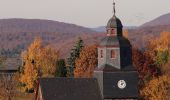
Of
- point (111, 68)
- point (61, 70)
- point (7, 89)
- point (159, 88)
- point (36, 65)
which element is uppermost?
point (111, 68)

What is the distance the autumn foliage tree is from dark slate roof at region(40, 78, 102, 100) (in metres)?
31.8

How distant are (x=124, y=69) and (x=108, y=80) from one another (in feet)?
6.54

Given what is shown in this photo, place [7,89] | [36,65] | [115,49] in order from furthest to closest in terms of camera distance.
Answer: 1. [36,65]
2. [7,89]
3. [115,49]

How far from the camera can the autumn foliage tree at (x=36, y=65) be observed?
88438 mm

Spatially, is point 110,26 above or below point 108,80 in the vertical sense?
above

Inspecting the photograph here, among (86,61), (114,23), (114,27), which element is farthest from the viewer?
(86,61)

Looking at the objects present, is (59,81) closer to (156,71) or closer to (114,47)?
(114,47)

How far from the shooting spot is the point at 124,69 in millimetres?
56688

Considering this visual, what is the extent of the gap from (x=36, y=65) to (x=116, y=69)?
120 feet

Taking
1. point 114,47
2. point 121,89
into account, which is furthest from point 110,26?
point 121,89

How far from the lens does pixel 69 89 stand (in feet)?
185

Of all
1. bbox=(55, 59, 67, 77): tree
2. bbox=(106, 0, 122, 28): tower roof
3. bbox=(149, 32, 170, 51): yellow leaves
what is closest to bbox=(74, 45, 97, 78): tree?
bbox=(55, 59, 67, 77): tree

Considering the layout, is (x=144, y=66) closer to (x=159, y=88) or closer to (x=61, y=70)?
(x=159, y=88)

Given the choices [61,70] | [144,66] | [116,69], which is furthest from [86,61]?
[116,69]
